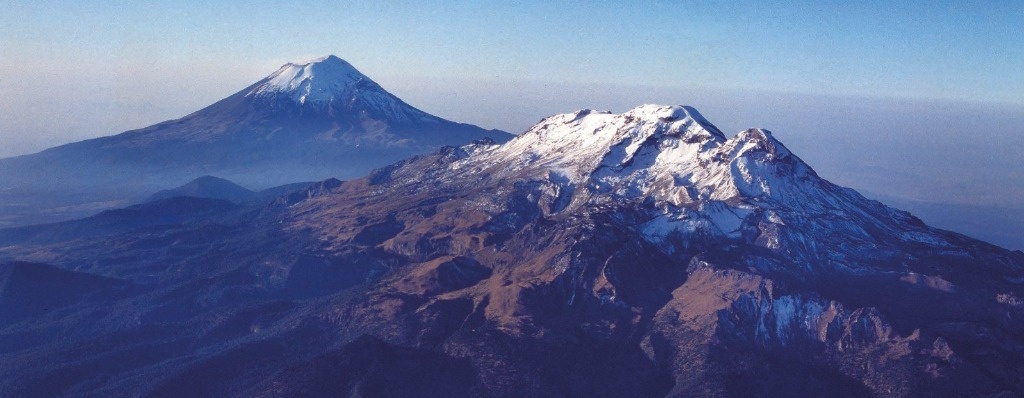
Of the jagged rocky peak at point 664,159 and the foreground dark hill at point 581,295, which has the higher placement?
the jagged rocky peak at point 664,159

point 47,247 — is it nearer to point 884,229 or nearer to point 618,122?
point 618,122

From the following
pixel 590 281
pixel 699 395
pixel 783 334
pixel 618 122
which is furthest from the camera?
pixel 618 122

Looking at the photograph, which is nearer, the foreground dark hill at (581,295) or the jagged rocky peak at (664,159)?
the foreground dark hill at (581,295)

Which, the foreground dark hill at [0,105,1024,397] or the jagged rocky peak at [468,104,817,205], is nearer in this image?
the foreground dark hill at [0,105,1024,397]

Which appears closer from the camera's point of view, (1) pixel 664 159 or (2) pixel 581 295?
(2) pixel 581 295

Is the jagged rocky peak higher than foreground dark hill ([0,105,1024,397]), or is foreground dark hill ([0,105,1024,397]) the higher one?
the jagged rocky peak

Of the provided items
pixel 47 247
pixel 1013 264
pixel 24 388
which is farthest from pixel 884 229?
pixel 47 247

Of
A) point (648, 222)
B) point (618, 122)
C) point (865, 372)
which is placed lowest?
point (865, 372)

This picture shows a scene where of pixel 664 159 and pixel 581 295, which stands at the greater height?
pixel 664 159
